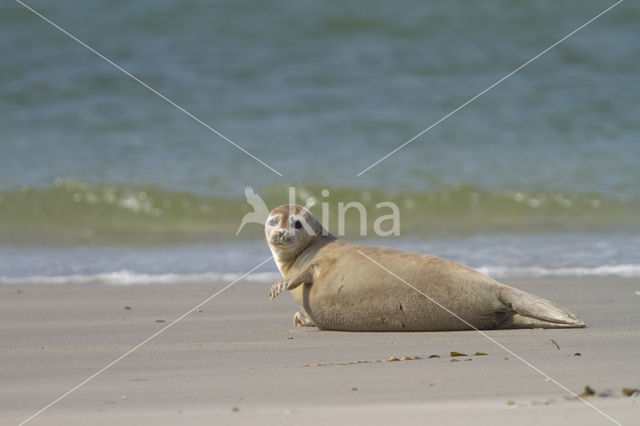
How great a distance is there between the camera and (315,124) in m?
12.9

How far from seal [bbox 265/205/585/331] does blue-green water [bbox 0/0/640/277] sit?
2.72 meters

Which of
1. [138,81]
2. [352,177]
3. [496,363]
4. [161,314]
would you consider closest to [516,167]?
[352,177]

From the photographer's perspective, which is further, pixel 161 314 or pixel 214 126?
pixel 214 126

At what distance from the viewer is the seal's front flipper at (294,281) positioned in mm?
4543

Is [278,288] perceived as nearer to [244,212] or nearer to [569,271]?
[569,271]

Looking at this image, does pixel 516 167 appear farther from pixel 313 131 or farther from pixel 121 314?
pixel 121 314

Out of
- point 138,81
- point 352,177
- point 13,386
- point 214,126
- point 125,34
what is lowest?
point 13,386

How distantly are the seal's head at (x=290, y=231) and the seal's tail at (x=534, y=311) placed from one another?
118 cm

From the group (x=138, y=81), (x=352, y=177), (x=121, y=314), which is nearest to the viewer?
(x=121, y=314)

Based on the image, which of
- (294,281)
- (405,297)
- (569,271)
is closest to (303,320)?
(294,281)

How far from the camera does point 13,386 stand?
3424 mm

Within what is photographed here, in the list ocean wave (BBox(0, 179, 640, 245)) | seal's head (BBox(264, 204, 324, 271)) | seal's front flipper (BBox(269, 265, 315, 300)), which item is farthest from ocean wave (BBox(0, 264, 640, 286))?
ocean wave (BBox(0, 179, 640, 245))

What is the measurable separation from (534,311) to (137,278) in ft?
11.9

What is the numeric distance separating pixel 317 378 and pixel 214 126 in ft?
32.2
